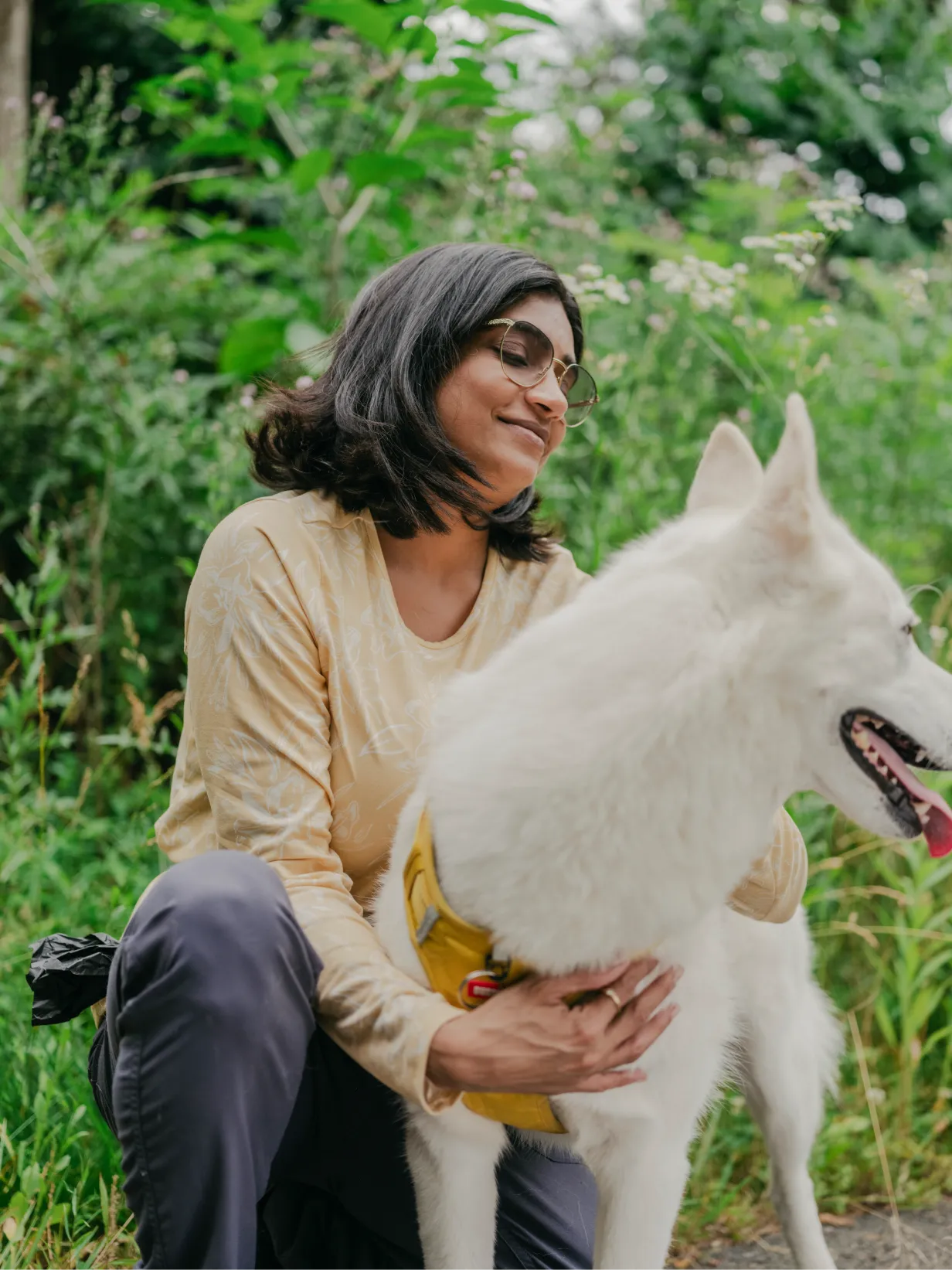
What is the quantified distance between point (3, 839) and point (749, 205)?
142 inches

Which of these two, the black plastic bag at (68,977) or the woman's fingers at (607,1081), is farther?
the black plastic bag at (68,977)

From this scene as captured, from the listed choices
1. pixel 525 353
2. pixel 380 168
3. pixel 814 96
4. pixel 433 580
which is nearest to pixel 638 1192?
pixel 433 580

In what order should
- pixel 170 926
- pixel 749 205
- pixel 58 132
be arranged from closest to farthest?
pixel 170 926 → pixel 58 132 → pixel 749 205

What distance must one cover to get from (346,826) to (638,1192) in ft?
2.10

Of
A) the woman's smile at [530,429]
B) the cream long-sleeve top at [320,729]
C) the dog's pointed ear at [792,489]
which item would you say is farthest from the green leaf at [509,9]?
the dog's pointed ear at [792,489]

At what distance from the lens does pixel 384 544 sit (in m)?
1.92

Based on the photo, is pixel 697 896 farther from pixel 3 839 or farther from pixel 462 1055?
pixel 3 839

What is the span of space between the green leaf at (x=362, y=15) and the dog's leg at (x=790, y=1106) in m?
2.48

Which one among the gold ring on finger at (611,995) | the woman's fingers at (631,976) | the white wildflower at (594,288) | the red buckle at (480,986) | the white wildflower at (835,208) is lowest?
the red buckle at (480,986)

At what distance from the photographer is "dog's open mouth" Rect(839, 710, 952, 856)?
1354 millimetres

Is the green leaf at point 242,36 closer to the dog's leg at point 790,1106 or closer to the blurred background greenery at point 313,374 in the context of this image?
the blurred background greenery at point 313,374

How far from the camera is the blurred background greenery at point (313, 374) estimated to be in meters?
2.54

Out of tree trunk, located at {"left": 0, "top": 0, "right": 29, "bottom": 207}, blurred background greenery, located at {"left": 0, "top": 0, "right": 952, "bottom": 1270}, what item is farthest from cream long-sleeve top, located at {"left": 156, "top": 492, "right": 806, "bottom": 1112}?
tree trunk, located at {"left": 0, "top": 0, "right": 29, "bottom": 207}

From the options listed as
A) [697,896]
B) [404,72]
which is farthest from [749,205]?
[697,896]
